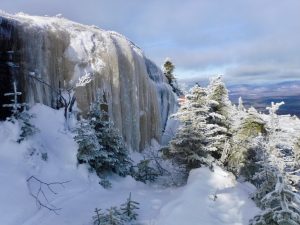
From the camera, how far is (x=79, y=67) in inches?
750

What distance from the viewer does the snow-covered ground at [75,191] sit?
449 inches

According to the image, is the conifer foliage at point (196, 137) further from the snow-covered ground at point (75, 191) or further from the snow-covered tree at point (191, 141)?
the snow-covered ground at point (75, 191)

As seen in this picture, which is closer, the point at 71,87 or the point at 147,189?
the point at 147,189

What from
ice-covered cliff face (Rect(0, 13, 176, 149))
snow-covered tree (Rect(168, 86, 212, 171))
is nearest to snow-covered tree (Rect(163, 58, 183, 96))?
ice-covered cliff face (Rect(0, 13, 176, 149))

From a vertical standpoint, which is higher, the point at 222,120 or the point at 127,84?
the point at 127,84

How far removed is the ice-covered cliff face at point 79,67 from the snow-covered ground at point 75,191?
1675mm

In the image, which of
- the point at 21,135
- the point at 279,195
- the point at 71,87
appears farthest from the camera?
the point at 71,87

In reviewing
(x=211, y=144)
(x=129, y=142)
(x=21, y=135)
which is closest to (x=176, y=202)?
(x=211, y=144)

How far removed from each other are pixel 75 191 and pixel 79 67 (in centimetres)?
718

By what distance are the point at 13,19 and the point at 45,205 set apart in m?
8.09

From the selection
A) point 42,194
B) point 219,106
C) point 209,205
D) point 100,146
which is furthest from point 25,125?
point 219,106

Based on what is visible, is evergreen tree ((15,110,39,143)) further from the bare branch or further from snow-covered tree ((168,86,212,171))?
snow-covered tree ((168,86,212,171))

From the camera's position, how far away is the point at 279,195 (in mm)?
8773

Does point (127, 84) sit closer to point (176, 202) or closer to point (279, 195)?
point (176, 202)
